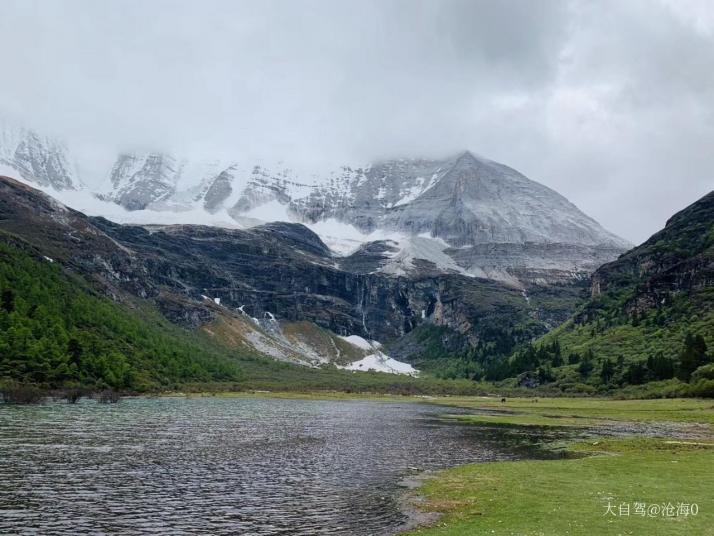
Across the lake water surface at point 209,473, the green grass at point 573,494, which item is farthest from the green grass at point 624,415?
the green grass at point 573,494

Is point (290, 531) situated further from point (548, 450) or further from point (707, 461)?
point (548, 450)

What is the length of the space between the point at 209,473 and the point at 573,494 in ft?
95.7

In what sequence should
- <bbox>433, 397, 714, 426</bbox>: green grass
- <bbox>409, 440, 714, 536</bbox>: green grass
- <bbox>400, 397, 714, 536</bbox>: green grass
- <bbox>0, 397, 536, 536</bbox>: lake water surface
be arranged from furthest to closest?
<bbox>433, 397, 714, 426</bbox>: green grass < <bbox>0, 397, 536, 536</bbox>: lake water surface < <bbox>400, 397, 714, 536</bbox>: green grass < <bbox>409, 440, 714, 536</bbox>: green grass

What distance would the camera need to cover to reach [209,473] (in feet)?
167

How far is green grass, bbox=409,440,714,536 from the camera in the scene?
3091 cm

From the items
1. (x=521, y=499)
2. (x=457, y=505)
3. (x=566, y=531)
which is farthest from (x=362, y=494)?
(x=566, y=531)

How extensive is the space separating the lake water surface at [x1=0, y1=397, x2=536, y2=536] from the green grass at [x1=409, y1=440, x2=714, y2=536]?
4.11m

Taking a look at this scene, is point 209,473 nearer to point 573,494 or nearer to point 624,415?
point 573,494

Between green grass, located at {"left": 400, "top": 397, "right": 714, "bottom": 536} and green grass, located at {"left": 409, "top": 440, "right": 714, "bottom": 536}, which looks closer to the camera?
green grass, located at {"left": 409, "top": 440, "right": 714, "bottom": 536}

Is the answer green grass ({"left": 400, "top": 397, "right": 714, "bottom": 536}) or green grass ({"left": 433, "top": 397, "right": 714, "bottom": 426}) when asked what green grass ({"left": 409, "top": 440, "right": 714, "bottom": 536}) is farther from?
green grass ({"left": 433, "top": 397, "right": 714, "bottom": 426})

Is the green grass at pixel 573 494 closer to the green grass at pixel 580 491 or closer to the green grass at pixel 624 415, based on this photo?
the green grass at pixel 580 491

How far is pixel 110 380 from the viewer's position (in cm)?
17238

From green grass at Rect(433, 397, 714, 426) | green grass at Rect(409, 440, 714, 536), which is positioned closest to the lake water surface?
green grass at Rect(409, 440, 714, 536)

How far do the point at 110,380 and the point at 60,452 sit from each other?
123 metres
